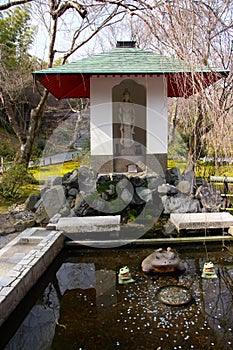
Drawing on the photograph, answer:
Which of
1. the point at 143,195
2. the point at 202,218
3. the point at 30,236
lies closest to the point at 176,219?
the point at 202,218

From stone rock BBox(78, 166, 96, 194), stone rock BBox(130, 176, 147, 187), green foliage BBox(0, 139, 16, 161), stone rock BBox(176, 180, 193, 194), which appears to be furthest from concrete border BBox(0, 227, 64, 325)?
green foliage BBox(0, 139, 16, 161)

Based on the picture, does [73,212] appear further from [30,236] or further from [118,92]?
[118,92]

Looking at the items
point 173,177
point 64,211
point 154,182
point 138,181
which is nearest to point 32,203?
point 64,211

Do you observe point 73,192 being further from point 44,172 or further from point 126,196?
point 44,172

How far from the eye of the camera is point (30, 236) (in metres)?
5.07

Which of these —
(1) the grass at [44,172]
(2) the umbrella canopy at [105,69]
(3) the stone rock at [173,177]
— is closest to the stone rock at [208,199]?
(3) the stone rock at [173,177]

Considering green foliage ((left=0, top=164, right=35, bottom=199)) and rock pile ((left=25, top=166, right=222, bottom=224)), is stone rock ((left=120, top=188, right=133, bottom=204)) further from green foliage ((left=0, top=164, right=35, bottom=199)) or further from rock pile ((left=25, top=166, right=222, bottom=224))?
green foliage ((left=0, top=164, right=35, bottom=199))

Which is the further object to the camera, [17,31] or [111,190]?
[17,31]

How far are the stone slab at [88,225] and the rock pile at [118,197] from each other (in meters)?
0.47

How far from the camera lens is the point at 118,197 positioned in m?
6.61

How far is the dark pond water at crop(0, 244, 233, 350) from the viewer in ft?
9.74

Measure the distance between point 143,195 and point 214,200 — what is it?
4.41 feet

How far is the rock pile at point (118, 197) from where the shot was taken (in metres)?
6.29

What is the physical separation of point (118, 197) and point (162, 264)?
2558 millimetres
